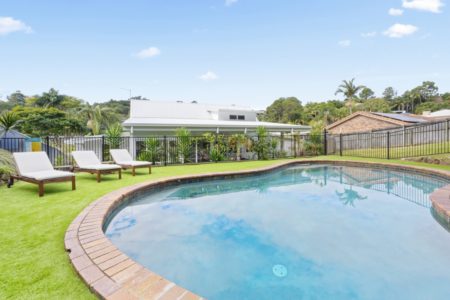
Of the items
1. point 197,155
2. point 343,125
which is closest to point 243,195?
point 197,155

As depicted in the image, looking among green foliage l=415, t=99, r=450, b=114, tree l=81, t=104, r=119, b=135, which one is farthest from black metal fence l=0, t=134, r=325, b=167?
green foliage l=415, t=99, r=450, b=114

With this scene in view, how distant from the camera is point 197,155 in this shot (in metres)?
14.6

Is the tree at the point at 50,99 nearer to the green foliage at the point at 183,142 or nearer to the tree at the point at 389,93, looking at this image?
the green foliage at the point at 183,142

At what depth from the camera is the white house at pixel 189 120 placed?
14797 mm

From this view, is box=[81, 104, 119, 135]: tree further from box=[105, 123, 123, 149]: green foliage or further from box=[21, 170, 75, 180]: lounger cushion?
box=[21, 170, 75, 180]: lounger cushion

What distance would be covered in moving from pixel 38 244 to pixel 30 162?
16.0ft

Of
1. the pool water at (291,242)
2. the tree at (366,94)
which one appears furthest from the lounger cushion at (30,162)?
the tree at (366,94)

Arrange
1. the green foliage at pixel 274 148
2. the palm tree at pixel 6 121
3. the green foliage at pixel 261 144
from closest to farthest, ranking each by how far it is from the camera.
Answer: the palm tree at pixel 6 121, the green foliage at pixel 261 144, the green foliage at pixel 274 148

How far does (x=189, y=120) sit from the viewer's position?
18.2m

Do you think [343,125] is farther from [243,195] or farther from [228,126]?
[243,195]

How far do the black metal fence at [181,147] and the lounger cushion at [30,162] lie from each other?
332 centimetres

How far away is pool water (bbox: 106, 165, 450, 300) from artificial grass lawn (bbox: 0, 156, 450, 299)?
960 millimetres

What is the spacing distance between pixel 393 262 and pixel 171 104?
68.0 ft

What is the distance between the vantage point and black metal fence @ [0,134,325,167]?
11.8 metres
